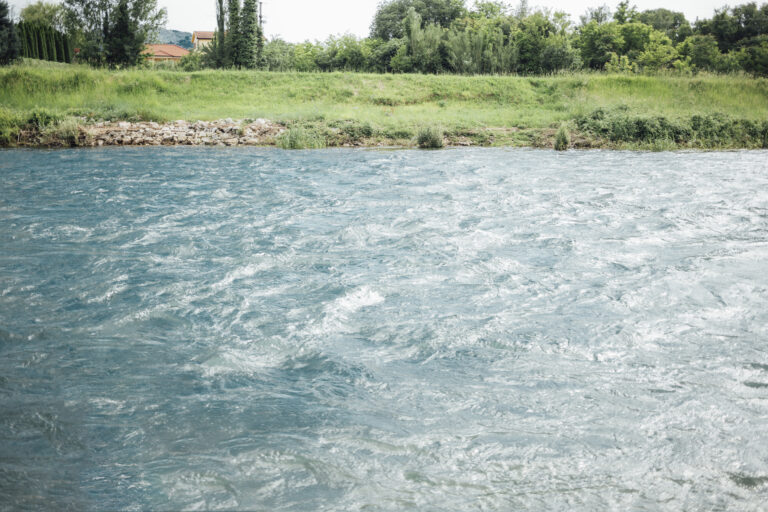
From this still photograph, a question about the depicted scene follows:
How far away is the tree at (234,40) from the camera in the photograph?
36.7 metres

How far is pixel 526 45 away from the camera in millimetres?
37344

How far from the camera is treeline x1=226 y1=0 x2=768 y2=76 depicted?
118ft

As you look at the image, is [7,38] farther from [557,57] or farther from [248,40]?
[557,57]

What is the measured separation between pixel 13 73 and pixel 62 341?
2446cm

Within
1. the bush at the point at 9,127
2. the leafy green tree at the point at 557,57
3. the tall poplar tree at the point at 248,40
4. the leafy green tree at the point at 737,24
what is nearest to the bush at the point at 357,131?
the bush at the point at 9,127

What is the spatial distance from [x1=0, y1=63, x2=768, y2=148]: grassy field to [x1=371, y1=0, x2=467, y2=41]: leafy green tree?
37885mm

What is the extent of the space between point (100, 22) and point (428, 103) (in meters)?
23.3

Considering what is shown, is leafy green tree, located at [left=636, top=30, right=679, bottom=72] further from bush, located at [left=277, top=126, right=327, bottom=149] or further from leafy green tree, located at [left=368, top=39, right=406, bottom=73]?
bush, located at [left=277, top=126, right=327, bottom=149]

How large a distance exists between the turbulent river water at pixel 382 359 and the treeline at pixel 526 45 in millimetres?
27398

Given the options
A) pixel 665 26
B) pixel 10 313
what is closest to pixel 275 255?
pixel 10 313

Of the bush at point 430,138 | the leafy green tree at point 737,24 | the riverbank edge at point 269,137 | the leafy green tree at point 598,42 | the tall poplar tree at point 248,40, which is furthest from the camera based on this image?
the leafy green tree at point 737,24

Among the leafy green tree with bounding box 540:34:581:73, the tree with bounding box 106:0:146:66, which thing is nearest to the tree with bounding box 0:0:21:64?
the tree with bounding box 106:0:146:66

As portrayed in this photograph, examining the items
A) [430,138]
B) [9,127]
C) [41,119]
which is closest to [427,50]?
[430,138]

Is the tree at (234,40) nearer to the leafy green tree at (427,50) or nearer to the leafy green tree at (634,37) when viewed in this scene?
the leafy green tree at (427,50)
